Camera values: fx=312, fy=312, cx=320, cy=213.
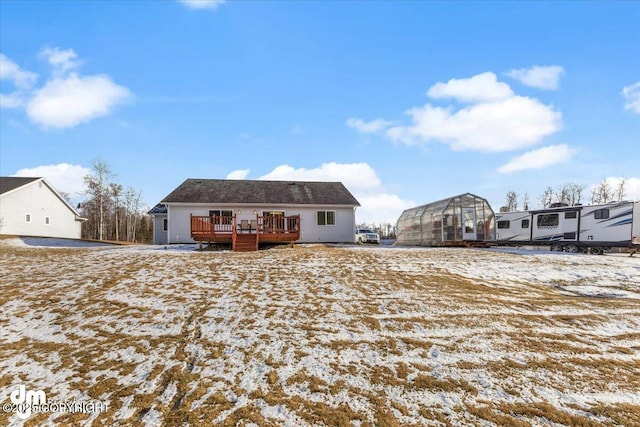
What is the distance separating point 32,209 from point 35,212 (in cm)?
38

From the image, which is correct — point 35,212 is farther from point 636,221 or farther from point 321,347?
point 636,221

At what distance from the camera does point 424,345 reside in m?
5.59

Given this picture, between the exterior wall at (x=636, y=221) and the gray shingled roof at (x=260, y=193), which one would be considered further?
the gray shingled roof at (x=260, y=193)

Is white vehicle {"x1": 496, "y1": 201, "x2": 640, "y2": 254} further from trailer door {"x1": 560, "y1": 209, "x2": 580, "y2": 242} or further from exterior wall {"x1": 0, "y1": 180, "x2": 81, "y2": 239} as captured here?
exterior wall {"x1": 0, "y1": 180, "x2": 81, "y2": 239}

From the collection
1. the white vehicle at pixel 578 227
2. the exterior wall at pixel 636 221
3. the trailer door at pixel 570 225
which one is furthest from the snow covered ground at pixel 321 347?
the trailer door at pixel 570 225

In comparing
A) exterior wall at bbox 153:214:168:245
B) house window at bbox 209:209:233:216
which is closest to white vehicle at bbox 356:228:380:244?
house window at bbox 209:209:233:216

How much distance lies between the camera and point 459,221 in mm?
20172

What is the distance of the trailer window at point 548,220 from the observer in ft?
66.9

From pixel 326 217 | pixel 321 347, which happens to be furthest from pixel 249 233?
pixel 321 347

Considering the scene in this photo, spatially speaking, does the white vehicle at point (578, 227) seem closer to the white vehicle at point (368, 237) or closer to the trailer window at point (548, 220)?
the trailer window at point (548, 220)

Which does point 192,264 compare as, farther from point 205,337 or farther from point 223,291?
point 205,337

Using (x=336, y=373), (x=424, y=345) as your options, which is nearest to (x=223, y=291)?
(x=336, y=373)

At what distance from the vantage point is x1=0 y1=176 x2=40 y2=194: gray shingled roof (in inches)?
1009

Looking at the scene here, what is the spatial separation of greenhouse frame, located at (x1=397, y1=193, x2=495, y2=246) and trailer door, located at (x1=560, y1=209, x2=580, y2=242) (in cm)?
397
